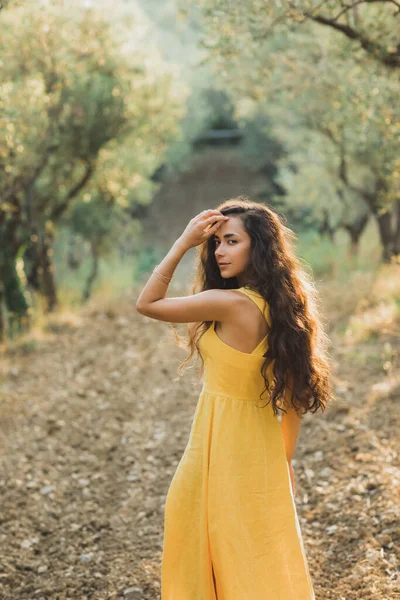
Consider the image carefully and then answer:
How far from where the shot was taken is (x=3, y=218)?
1197cm

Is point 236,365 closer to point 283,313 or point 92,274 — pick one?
Answer: point 283,313

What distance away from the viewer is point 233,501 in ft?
10.1

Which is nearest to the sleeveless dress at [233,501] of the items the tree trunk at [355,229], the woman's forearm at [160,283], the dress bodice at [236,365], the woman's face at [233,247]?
the dress bodice at [236,365]

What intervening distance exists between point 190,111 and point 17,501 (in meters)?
26.3

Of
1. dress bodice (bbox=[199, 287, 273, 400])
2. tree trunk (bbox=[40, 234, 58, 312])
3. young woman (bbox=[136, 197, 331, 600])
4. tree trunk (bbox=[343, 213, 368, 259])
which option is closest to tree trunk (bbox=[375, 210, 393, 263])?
tree trunk (bbox=[343, 213, 368, 259])

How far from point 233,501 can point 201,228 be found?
130 centimetres

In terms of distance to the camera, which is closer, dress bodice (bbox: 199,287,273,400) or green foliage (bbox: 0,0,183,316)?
dress bodice (bbox: 199,287,273,400)

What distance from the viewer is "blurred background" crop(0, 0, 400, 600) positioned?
4906 mm

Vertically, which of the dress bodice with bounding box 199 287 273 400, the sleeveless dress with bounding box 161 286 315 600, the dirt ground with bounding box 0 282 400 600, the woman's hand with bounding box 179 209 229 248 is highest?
the woman's hand with bounding box 179 209 229 248

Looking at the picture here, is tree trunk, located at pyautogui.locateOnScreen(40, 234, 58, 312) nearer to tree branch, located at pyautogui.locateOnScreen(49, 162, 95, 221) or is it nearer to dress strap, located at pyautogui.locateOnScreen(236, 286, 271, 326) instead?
tree branch, located at pyautogui.locateOnScreen(49, 162, 95, 221)

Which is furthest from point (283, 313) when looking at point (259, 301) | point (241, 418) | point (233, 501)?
point (233, 501)

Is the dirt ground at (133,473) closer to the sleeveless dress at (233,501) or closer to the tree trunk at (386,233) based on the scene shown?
the sleeveless dress at (233,501)

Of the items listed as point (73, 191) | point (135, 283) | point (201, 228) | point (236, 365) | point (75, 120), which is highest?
point (75, 120)

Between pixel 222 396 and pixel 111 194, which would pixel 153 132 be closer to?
pixel 111 194
